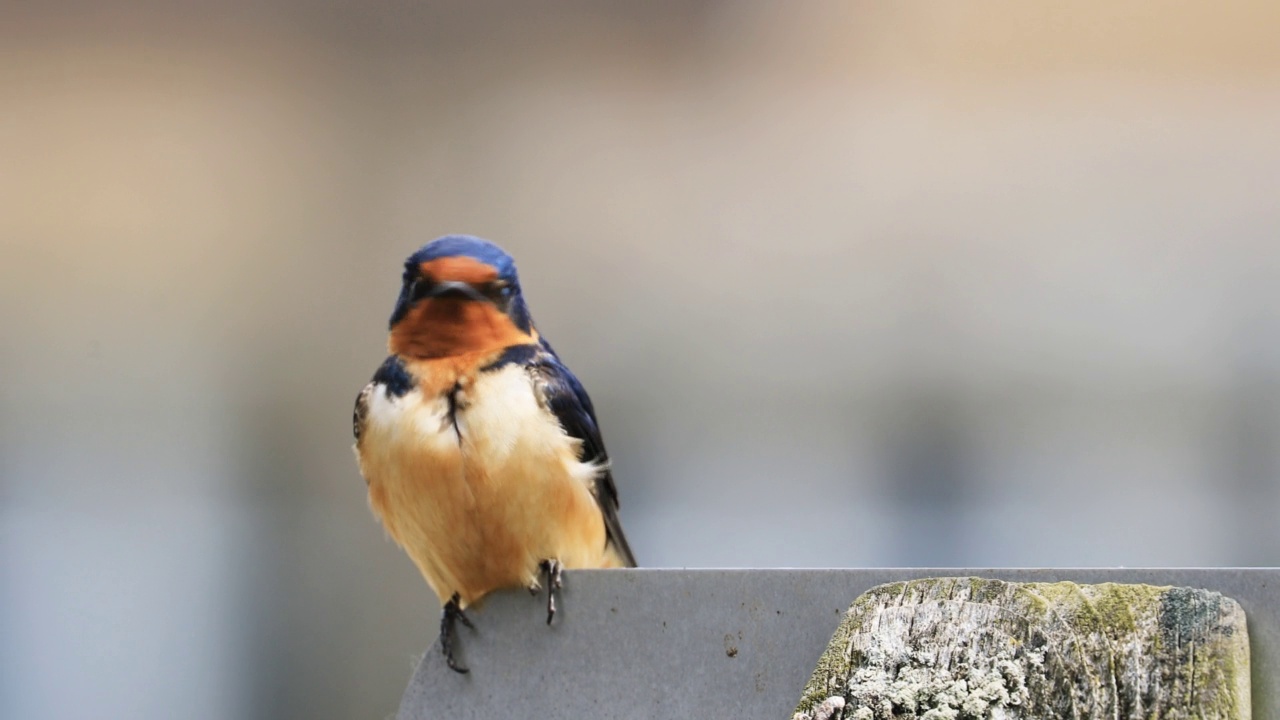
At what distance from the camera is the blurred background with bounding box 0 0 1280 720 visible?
145 cm

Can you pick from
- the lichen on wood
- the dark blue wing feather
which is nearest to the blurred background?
the dark blue wing feather

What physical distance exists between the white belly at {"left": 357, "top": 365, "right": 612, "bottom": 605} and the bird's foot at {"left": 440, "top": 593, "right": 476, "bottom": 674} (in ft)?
0.15

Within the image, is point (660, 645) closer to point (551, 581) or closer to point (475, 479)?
point (551, 581)

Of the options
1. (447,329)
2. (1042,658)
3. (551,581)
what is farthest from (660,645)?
(447,329)

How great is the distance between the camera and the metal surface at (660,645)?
602 millimetres

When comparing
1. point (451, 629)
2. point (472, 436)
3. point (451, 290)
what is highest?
point (451, 290)


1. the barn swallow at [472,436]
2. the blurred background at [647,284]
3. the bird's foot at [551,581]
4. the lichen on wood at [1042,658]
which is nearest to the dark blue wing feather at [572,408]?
the barn swallow at [472,436]

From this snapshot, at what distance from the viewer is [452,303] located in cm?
84

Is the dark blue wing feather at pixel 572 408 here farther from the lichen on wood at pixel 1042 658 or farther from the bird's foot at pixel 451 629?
the lichen on wood at pixel 1042 658

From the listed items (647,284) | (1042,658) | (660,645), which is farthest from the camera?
(647,284)

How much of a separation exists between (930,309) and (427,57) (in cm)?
80

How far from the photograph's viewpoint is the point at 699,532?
4.79 ft

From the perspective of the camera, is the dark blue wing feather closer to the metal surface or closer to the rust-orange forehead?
the rust-orange forehead

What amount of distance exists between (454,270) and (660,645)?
13.7 inches
